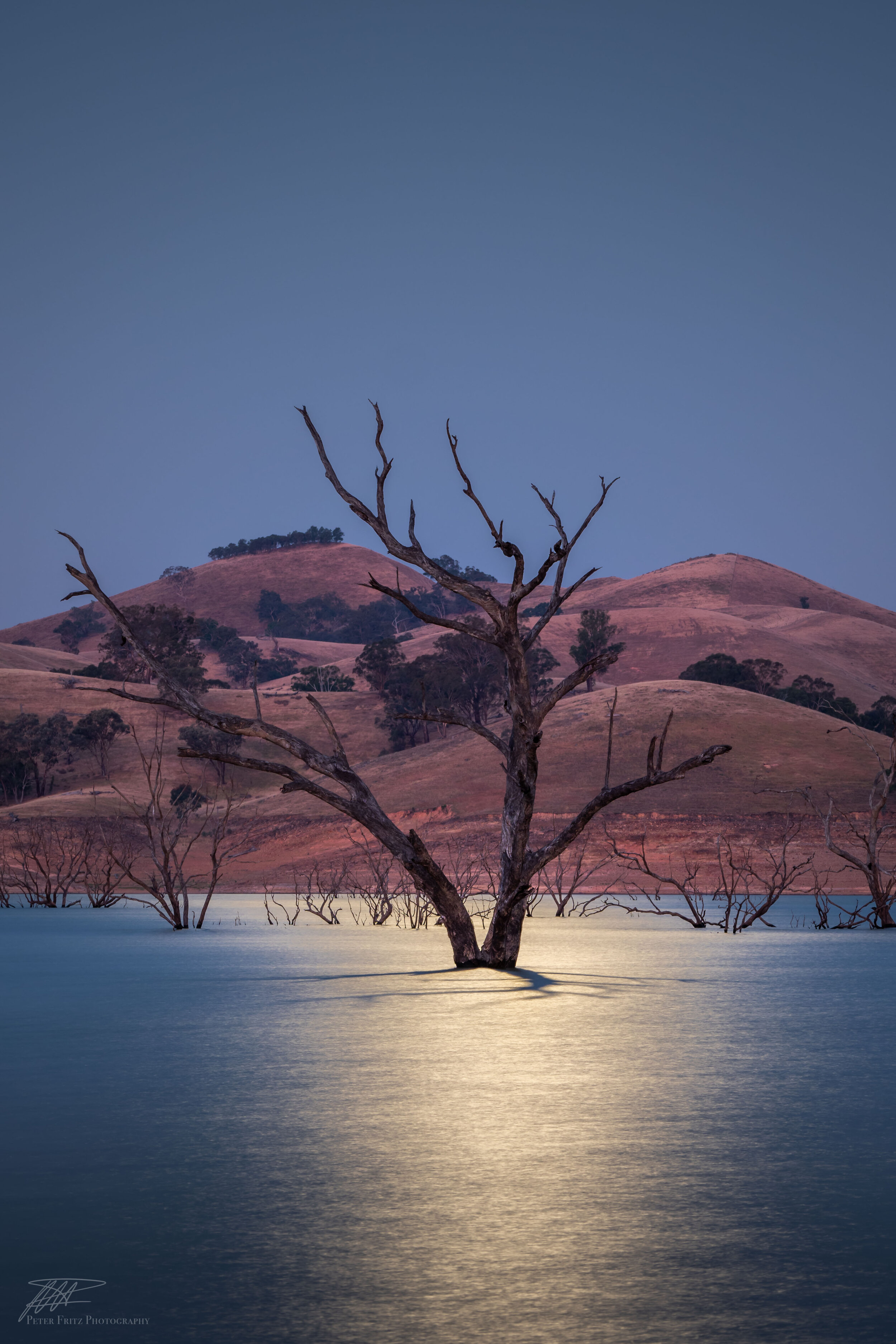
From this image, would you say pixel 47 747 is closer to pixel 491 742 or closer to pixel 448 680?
pixel 448 680

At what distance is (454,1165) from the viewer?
626 cm

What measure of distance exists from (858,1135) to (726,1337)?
3.28 meters

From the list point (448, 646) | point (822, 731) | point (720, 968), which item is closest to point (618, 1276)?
point (720, 968)

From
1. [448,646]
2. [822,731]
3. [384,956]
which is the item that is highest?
[448,646]

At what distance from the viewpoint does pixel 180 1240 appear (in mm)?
5086

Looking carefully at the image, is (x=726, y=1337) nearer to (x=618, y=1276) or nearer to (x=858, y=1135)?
(x=618, y=1276)

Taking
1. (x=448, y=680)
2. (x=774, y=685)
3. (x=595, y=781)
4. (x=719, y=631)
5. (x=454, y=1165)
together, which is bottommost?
(x=454, y=1165)

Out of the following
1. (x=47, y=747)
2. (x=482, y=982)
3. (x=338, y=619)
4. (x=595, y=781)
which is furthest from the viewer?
(x=338, y=619)

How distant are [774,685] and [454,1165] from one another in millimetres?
89778

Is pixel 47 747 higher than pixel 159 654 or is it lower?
lower

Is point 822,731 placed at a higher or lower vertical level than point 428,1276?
higher

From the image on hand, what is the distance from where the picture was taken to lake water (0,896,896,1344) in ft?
14.4

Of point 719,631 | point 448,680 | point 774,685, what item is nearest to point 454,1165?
point 448,680

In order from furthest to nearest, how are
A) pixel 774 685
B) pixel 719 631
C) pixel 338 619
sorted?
1. pixel 338 619
2. pixel 719 631
3. pixel 774 685
